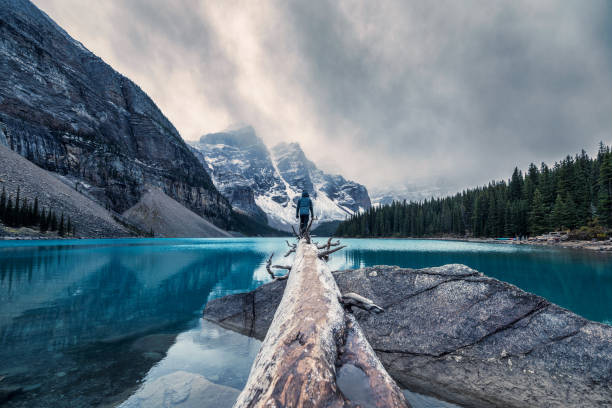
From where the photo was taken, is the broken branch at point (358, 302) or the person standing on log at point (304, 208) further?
the person standing on log at point (304, 208)

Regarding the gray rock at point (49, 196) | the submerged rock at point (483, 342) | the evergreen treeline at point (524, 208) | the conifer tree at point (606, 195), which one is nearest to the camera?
the submerged rock at point (483, 342)

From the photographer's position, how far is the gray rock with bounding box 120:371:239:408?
14.1 feet

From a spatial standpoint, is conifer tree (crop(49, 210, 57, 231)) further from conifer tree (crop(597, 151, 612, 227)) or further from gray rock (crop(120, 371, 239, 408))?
conifer tree (crop(597, 151, 612, 227))

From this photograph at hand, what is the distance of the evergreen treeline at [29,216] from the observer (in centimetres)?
4962

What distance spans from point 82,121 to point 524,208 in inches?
6788

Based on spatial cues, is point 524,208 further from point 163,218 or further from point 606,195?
point 163,218

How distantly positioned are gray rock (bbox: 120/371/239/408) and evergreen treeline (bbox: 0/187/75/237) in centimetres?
7137

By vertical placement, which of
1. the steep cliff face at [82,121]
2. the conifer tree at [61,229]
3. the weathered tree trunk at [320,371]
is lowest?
the conifer tree at [61,229]

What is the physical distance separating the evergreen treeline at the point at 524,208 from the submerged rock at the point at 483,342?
59779mm

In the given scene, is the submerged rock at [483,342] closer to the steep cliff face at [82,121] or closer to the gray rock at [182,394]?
the gray rock at [182,394]

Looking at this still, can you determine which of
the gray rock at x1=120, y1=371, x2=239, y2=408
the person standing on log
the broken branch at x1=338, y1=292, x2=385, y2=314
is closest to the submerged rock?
the broken branch at x1=338, y1=292, x2=385, y2=314

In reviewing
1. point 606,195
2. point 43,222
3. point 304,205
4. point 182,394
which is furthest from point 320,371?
point 43,222

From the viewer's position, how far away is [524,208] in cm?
6962

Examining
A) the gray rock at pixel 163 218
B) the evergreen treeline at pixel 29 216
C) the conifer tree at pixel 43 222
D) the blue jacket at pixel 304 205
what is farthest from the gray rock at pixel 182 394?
the gray rock at pixel 163 218
